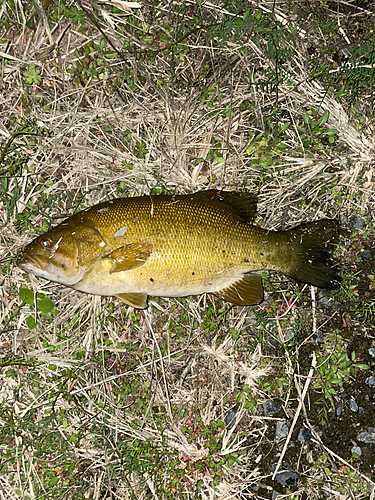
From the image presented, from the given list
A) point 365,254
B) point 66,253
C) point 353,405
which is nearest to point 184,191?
point 66,253

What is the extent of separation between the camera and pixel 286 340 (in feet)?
12.8

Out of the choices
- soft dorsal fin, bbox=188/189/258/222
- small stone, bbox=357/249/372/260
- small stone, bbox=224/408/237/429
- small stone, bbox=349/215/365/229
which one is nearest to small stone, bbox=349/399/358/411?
small stone, bbox=224/408/237/429

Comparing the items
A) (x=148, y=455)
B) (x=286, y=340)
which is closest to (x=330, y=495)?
(x=286, y=340)

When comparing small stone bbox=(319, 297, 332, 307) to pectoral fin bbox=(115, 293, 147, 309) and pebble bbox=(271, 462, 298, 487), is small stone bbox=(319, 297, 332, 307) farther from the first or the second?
pectoral fin bbox=(115, 293, 147, 309)

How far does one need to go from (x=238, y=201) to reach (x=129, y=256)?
3.65 ft

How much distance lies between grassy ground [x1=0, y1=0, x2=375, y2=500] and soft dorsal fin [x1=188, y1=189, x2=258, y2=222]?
243 millimetres

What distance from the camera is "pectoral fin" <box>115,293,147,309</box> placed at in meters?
3.48

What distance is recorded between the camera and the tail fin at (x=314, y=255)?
357 centimetres

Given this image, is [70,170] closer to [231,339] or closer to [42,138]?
[42,138]

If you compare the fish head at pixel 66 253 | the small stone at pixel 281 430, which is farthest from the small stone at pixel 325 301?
the fish head at pixel 66 253

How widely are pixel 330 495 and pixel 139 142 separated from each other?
149 inches

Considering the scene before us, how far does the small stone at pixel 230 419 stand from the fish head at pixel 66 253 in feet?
6.40

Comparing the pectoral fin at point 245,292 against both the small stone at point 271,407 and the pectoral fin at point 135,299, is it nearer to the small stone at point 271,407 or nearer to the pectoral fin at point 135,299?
the pectoral fin at point 135,299

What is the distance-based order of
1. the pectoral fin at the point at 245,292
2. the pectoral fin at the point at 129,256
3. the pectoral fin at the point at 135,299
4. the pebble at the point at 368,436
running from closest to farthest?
the pectoral fin at the point at 129,256 < the pectoral fin at the point at 135,299 < the pectoral fin at the point at 245,292 < the pebble at the point at 368,436
